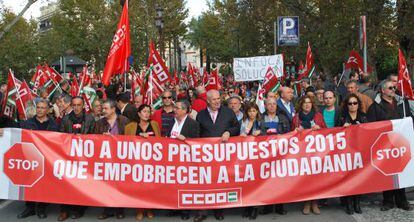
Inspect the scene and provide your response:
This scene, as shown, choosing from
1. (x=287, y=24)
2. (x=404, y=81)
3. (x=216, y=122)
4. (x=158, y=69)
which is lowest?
(x=216, y=122)

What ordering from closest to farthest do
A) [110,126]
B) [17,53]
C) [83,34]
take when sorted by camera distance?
[110,126], [17,53], [83,34]

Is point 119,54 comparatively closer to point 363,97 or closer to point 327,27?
point 363,97

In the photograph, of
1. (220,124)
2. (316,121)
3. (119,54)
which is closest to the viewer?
(220,124)

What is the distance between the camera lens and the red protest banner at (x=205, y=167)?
6742mm

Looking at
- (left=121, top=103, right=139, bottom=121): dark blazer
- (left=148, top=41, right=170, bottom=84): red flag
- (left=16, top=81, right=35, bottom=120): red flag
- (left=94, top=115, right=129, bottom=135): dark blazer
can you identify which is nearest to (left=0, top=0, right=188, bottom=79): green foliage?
(left=148, top=41, right=170, bottom=84): red flag

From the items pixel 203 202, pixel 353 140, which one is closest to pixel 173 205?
pixel 203 202

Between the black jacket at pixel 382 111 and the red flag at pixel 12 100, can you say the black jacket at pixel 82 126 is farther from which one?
the black jacket at pixel 382 111

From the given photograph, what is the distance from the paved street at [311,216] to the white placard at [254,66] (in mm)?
9056

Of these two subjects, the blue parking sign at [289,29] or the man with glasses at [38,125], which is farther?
the blue parking sign at [289,29]

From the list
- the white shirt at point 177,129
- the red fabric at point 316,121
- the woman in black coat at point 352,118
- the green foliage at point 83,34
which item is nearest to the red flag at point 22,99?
the white shirt at point 177,129

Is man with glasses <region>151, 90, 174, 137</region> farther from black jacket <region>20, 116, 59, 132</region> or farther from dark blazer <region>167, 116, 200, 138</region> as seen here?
black jacket <region>20, 116, 59, 132</region>

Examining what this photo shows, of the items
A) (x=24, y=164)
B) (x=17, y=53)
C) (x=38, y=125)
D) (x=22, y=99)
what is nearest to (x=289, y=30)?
(x=22, y=99)

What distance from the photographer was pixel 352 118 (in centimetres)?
707

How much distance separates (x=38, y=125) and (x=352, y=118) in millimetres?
4403
